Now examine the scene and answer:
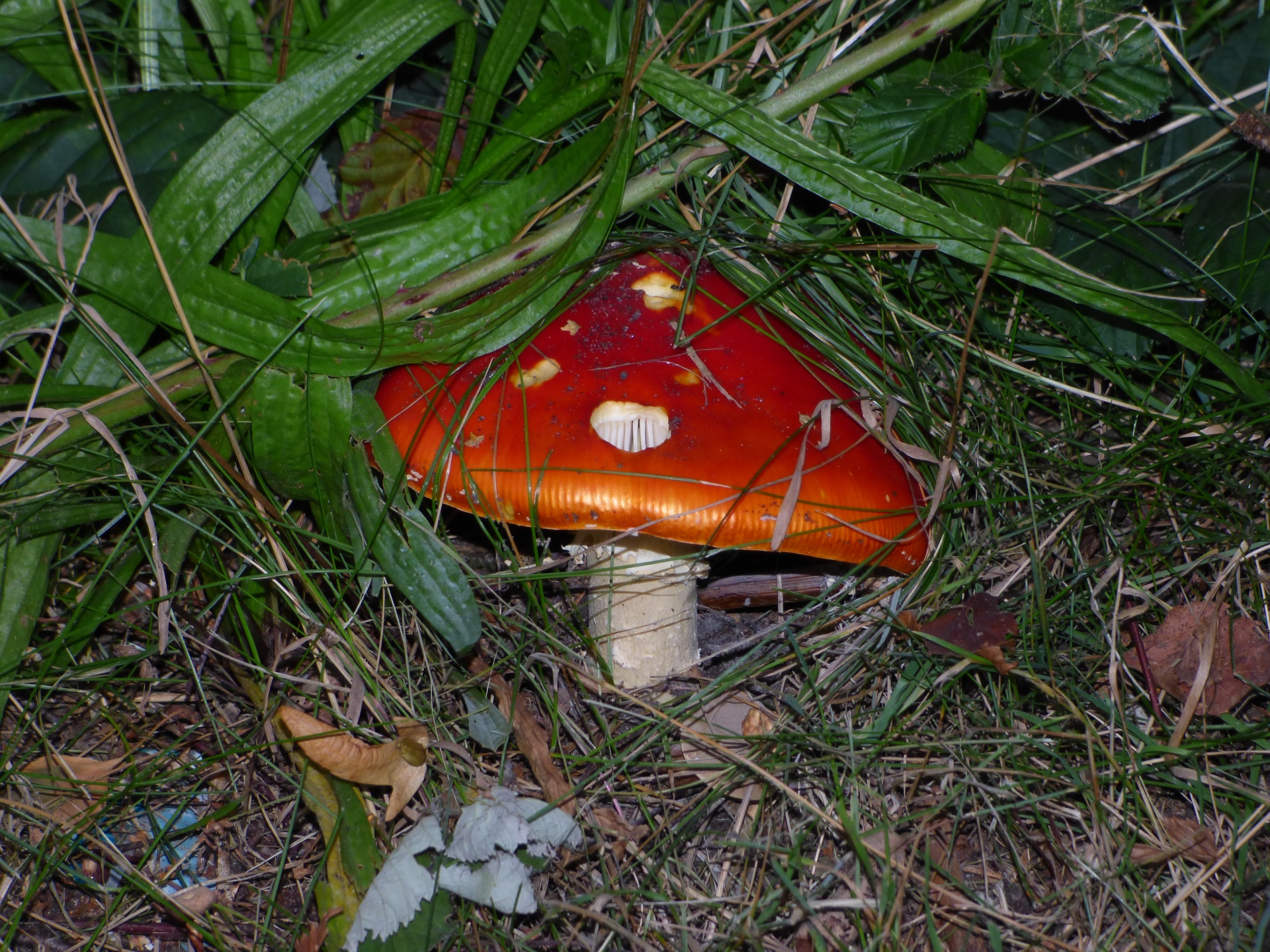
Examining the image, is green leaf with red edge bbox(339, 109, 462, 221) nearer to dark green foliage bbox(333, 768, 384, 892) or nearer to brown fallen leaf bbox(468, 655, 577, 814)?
brown fallen leaf bbox(468, 655, 577, 814)

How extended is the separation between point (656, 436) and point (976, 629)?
77 centimetres

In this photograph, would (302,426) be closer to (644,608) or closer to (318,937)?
(644,608)

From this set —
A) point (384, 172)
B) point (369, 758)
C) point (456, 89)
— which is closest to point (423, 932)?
point (369, 758)

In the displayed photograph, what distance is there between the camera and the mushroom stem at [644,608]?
69.9 inches

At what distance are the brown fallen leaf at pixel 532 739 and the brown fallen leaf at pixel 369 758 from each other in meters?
0.18

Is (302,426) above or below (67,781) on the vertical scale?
above

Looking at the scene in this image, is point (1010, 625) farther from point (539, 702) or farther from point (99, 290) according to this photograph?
point (99, 290)

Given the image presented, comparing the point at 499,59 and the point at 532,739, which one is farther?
the point at 499,59

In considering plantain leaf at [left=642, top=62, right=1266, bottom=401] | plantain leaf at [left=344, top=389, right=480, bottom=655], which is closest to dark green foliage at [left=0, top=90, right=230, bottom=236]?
plantain leaf at [left=344, top=389, right=480, bottom=655]

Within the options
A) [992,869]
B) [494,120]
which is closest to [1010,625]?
[992,869]

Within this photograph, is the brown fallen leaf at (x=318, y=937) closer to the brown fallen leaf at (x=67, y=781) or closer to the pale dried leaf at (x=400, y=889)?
the pale dried leaf at (x=400, y=889)

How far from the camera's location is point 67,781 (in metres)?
1.67

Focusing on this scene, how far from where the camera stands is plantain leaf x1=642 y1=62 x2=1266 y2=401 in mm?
1729

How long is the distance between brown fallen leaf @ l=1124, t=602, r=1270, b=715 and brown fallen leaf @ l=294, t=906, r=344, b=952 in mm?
1579
